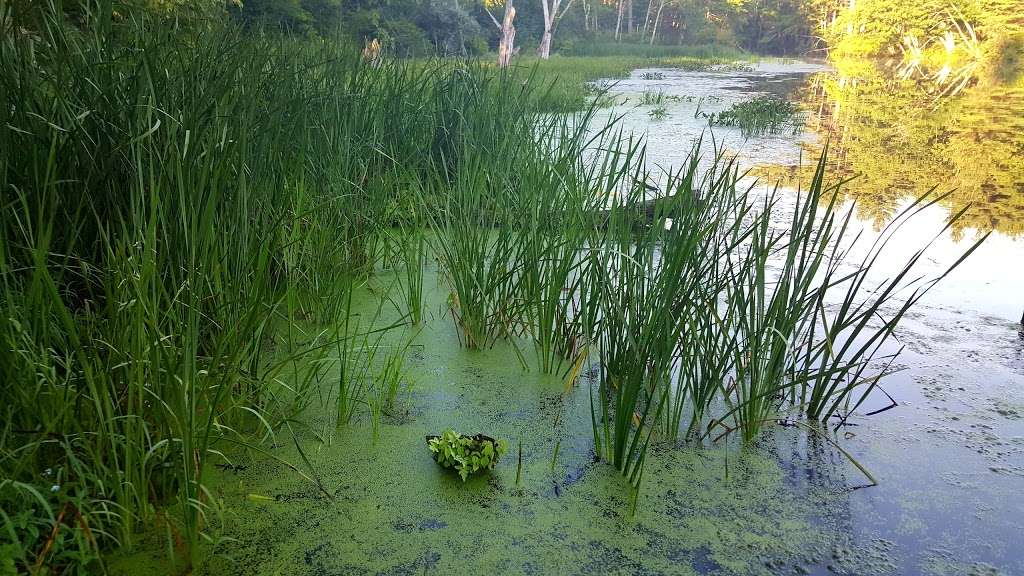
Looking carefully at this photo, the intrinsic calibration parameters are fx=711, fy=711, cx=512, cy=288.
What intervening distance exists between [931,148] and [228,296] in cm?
651

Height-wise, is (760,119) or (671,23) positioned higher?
(671,23)

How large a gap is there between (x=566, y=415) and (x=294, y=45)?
2225 millimetres

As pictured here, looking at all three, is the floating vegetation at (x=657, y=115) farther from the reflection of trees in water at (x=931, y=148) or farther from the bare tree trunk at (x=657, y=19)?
the bare tree trunk at (x=657, y=19)

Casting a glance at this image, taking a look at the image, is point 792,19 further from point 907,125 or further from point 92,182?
point 92,182

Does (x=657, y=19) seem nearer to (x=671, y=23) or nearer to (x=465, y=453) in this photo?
(x=671, y=23)

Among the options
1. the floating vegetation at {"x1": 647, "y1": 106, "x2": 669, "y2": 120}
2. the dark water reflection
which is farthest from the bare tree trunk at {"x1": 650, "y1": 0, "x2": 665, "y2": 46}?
the dark water reflection

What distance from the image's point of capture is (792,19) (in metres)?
28.3

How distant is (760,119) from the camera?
753cm

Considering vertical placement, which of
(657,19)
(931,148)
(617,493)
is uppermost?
(657,19)

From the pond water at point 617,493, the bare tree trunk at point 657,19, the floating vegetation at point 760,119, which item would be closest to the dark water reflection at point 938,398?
the pond water at point 617,493

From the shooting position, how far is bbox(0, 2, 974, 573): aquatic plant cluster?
3.83 ft

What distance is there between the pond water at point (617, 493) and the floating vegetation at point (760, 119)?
5.35 m

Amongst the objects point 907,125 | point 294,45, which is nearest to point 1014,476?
point 294,45

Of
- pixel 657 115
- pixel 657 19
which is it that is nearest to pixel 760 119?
pixel 657 115
